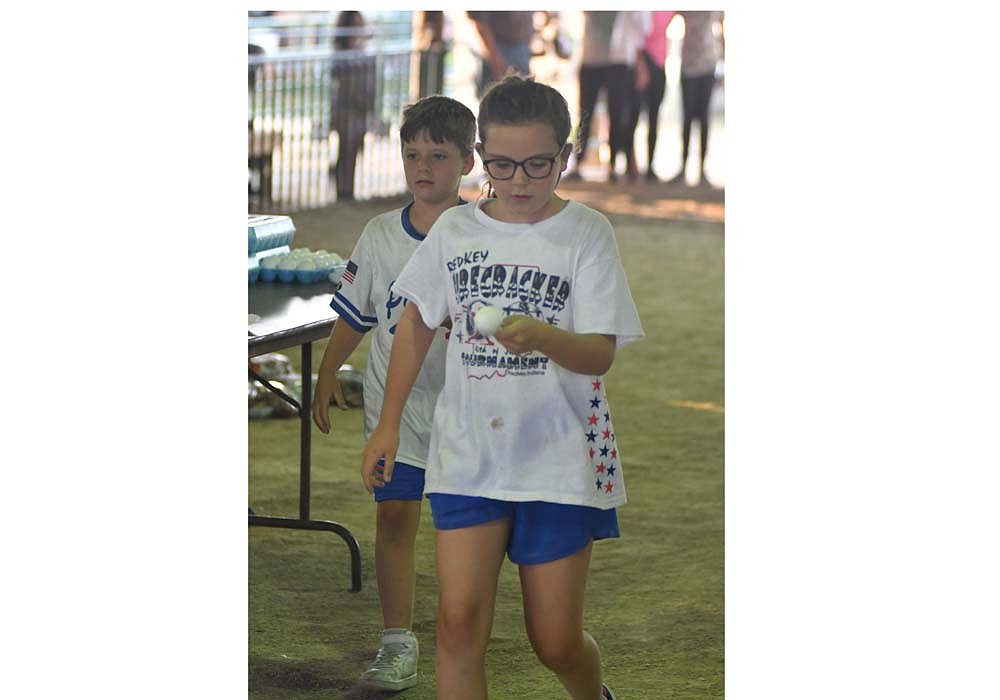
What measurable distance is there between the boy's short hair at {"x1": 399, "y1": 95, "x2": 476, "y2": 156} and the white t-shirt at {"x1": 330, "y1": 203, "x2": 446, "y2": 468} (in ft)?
0.51

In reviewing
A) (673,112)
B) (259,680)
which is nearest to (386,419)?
(259,680)

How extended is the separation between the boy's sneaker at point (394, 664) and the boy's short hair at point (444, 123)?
0.94 metres

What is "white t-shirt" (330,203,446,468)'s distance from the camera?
2.43m

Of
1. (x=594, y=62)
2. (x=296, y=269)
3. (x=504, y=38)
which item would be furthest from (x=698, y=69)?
(x=296, y=269)

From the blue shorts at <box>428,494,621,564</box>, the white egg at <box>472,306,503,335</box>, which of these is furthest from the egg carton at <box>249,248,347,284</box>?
the white egg at <box>472,306,503,335</box>

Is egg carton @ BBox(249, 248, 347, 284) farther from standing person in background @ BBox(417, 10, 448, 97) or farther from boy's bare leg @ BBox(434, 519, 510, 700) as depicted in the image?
standing person in background @ BBox(417, 10, 448, 97)

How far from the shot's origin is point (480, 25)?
9680 mm

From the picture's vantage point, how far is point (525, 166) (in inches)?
78.7

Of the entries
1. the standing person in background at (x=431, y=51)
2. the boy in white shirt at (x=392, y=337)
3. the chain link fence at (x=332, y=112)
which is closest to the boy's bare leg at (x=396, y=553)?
the boy in white shirt at (x=392, y=337)

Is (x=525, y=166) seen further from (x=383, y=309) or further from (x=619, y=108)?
(x=619, y=108)

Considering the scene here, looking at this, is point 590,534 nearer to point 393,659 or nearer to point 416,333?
point 416,333

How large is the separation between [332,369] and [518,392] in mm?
529

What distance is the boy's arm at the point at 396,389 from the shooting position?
2088mm

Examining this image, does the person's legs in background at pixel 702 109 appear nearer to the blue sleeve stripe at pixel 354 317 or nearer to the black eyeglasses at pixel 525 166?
the blue sleeve stripe at pixel 354 317
